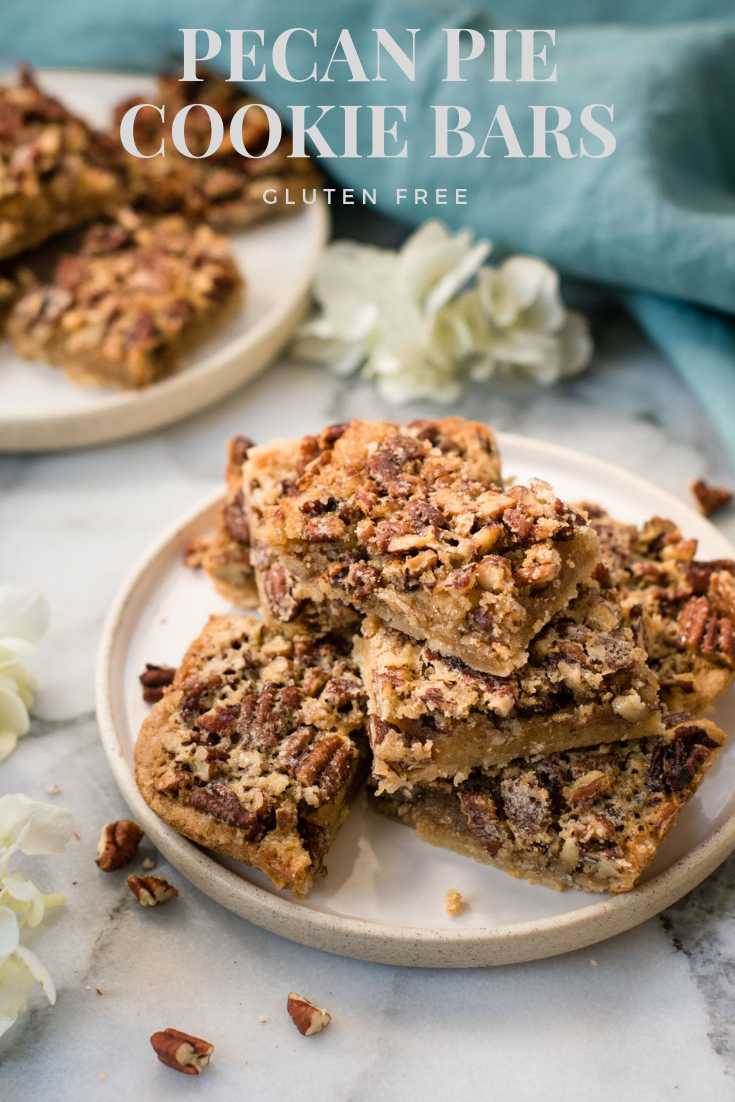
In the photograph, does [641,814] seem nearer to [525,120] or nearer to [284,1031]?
[284,1031]

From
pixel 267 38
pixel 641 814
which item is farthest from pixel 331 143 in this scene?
pixel 641 814

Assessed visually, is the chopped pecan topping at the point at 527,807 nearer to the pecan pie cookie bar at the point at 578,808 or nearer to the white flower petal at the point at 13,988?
the pecan pie cookie bar at the point at 578,808

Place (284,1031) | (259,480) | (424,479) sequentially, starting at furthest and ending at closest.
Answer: (259,480) → (424,479) → (284,1031)

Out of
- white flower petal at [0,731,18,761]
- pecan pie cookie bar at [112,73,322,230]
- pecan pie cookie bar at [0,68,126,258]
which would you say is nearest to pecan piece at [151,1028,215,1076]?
white flower petal at [0,731,18,761]

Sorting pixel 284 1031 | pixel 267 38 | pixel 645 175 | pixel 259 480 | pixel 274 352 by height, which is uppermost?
pixel 267 38

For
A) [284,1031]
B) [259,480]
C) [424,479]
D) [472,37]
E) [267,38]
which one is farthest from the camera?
[267,38]

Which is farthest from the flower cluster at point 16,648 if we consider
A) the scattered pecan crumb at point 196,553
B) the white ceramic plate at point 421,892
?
the scattered pecan crumb at point 196,553

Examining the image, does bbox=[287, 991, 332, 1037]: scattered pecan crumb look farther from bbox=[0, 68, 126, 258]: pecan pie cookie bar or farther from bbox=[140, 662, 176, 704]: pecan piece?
bbox=[0, 68, 126, 258]: pecan pie cookie bar
